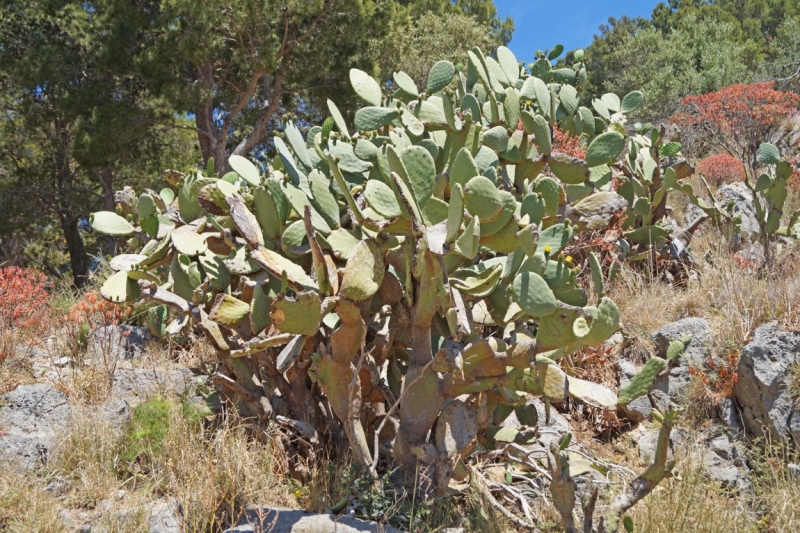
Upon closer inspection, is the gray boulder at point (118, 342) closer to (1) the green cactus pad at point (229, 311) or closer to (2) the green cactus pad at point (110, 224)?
(2) the green cactus pad at point (110, 224)

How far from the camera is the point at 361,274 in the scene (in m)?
2.04

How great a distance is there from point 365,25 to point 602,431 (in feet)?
26.5

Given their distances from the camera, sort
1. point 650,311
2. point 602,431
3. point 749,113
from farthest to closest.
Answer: point 749,113 → point 650,311 → point 602,431

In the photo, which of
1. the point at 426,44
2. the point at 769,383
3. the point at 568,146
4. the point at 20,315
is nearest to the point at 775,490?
the point at 769,383

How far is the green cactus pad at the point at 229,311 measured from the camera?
2.28 meters

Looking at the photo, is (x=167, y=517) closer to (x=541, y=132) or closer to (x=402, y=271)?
(x=402, y=271)

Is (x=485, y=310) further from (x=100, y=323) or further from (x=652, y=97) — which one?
(x=652, y=97)

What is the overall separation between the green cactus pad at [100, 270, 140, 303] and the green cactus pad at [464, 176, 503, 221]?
1.67m

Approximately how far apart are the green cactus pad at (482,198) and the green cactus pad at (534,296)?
0.29 meters

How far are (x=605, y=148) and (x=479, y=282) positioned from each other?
1066 millimetres

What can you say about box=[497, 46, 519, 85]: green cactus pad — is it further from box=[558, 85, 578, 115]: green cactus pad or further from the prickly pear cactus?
box=[558, 85, 578, 115]: green cactus pad

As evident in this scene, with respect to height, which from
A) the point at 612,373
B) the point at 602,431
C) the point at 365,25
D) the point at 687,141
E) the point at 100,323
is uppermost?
the point at 365,25

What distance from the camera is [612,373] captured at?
3572 millimetres

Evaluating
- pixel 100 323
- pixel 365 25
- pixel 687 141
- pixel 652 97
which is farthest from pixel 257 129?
pixel 652 97
